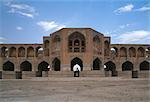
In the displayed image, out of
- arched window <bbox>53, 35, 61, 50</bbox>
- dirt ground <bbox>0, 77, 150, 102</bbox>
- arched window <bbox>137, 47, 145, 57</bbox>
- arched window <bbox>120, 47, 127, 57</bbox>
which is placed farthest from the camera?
arched window <bbox>120, 47, 127, 57</bbox>

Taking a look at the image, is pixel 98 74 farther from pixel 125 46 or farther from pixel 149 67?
pixel 149 67

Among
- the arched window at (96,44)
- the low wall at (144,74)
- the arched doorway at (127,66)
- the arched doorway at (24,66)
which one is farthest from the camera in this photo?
the arched doorway at (127,66)

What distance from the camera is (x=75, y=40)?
31.4 m

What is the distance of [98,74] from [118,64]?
10.5 meters

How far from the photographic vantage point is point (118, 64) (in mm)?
35438

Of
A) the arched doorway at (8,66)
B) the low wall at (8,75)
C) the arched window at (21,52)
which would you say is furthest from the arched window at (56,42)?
the arched doorway at (8,66)

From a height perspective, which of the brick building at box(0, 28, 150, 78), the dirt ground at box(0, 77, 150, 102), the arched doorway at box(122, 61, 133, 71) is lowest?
the dirt ground at box(0, 77, 150, 102)

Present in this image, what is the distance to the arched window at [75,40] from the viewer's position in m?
31.1

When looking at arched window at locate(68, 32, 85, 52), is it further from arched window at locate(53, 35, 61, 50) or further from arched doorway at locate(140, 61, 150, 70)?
arched doorway at locate(140, 61, 150, 70)

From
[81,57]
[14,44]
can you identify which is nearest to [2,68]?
[14,44]

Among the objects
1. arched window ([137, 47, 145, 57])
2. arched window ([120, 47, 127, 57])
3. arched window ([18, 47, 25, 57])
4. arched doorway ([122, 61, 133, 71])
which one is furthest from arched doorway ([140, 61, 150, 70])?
arched window ([18, 47, 25, 57])

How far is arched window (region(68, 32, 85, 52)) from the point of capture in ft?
102

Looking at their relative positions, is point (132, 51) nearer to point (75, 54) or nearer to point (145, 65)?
point (145, 65)

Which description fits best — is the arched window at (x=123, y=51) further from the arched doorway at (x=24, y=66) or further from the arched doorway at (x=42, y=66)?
the arched doorway at (x=24, y=66)
